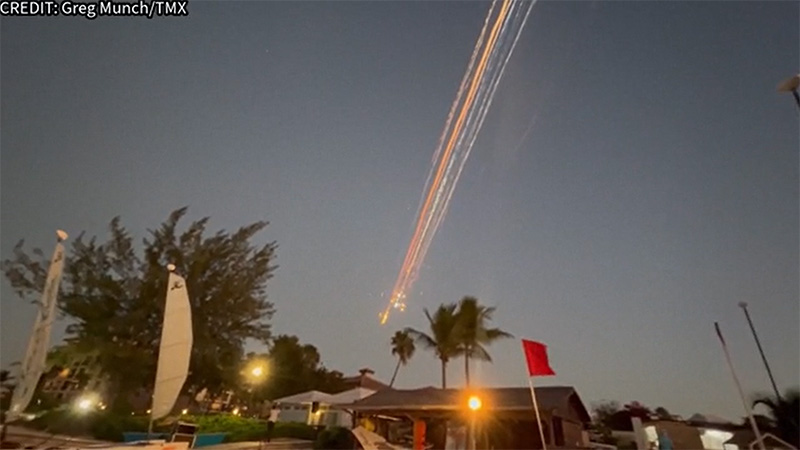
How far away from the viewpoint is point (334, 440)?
1961 centimetres

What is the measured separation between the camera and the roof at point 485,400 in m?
17.0

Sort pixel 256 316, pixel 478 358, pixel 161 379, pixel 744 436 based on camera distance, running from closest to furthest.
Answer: pixel 161 379
pixel 256 316
pixel 744 436
pixel 478 358

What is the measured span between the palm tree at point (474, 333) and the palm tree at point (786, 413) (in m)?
17.6

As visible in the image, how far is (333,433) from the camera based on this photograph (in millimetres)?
19750

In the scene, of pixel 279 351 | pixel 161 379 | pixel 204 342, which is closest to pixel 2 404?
pixel 204 342

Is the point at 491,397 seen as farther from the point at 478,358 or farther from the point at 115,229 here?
the point at 115,229

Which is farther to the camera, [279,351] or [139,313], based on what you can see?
[279,351]

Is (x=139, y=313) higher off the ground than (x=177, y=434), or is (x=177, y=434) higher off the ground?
(x=139, y=313)

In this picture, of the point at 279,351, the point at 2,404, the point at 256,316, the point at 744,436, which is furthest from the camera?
the point at 279,351

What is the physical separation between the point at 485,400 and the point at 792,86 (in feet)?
46.9

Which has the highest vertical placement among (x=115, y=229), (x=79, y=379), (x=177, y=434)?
(x=115, y=229)

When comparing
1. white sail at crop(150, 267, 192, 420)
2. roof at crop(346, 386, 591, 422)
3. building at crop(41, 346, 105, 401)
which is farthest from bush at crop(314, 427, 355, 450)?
white sail at crop(150, 267, 192, 420)

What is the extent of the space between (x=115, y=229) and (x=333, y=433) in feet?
51.5

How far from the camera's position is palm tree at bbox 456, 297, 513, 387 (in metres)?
32.9
